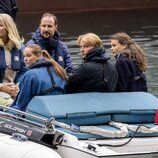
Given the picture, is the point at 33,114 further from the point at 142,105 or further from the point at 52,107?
the point at 142,105

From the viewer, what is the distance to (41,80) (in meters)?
5.58

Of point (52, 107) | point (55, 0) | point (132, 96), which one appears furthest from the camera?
point (55, 0)

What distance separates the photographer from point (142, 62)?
21.1 ft

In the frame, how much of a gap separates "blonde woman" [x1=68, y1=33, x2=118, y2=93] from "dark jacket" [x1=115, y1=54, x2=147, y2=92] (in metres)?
0.47

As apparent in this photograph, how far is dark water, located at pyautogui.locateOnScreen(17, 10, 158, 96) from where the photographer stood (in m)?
16.7

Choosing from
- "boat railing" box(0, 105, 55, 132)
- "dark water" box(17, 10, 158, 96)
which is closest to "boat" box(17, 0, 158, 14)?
"dark water" box(17, 10, 158, 96)

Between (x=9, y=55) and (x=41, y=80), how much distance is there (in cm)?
129

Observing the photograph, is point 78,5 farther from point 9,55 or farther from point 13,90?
point 13,90

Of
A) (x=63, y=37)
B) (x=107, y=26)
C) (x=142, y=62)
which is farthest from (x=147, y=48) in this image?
(x=142, y=62)

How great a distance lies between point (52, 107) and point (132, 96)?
75 centimetres

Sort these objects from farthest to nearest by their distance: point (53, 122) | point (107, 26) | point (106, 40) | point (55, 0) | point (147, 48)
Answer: point (55, 0)
point (107, 26)
point (106, 40)
point (147, 48)
point (53, 122)

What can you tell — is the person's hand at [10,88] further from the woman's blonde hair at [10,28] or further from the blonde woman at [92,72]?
the blonde woman at [92,72]

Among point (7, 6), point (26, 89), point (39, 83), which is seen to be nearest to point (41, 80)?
point (39, 83)

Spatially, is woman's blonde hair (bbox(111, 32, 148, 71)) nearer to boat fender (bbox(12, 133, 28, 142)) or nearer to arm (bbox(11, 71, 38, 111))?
arm (bbox(11, 71, 38, 111))
